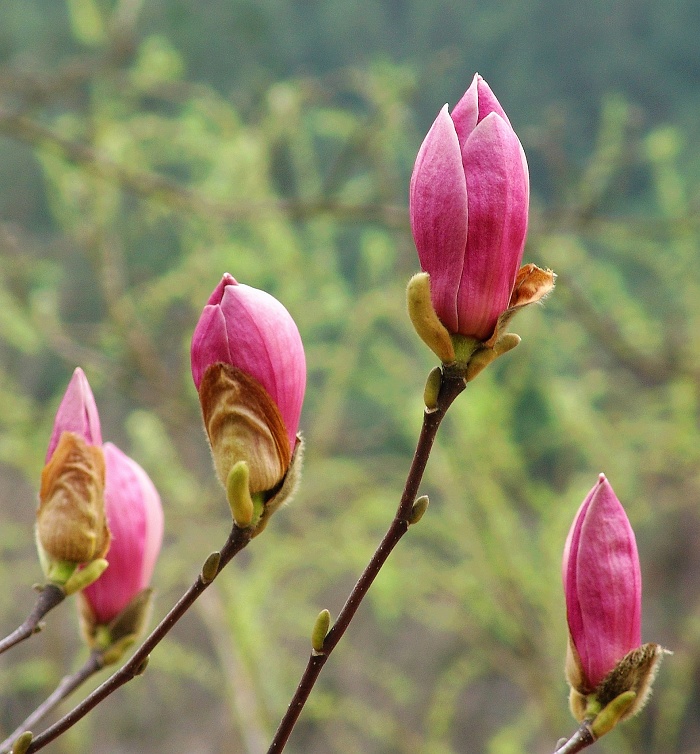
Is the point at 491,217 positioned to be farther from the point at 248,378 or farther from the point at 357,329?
the point at 357,329

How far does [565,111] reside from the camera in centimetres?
249

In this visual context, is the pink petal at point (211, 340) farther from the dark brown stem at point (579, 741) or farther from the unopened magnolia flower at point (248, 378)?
the dark brown stem at point (579, 741)

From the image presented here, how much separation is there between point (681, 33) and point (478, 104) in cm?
251

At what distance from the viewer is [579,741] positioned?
35 centimetres

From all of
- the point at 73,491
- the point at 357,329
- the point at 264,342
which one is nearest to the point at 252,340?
the point at 264,342

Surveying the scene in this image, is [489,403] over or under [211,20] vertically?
under

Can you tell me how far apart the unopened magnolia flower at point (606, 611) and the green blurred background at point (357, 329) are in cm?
89

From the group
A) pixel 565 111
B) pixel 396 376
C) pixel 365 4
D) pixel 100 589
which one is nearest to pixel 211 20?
pixel 365 4

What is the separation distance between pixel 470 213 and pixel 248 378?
3.8 inches

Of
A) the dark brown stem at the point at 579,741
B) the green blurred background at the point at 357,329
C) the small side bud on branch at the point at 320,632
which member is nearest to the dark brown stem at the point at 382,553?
the small side bud on branch at the point at 320,632

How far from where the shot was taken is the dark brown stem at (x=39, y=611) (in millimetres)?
346

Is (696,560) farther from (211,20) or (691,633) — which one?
(211,20)

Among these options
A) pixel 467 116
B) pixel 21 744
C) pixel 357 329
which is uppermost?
pixel 357 329

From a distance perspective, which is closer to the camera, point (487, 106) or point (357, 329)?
point (487, 106)
